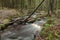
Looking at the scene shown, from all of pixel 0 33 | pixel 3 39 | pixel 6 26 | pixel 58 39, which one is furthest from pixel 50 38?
pixel 6 26

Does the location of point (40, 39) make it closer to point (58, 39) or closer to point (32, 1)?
point (58, 39)

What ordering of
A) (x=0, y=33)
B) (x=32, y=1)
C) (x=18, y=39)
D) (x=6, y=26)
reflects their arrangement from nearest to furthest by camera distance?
(x=18, y=39) < (x=0, y=33) < (x=6, y=26) < (x=32, y=1)

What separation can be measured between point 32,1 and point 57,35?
→ 35441 millimetres

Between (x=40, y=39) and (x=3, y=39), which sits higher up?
(x=40, y=39)

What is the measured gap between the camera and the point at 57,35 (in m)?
9.57

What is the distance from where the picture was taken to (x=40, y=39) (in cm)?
962

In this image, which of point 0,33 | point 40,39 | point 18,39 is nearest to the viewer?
point 40,39

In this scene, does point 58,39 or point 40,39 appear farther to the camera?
point 40,39

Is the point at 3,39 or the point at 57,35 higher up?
the point at 57,35

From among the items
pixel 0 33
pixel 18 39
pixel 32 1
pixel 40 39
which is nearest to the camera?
pixel 40 39

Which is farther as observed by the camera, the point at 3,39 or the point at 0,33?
the point at 0,33

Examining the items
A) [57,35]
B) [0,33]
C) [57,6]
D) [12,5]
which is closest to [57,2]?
[57,6]

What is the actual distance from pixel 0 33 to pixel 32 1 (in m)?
31.1

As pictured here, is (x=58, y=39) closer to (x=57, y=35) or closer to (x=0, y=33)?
(x=57, y=35)
